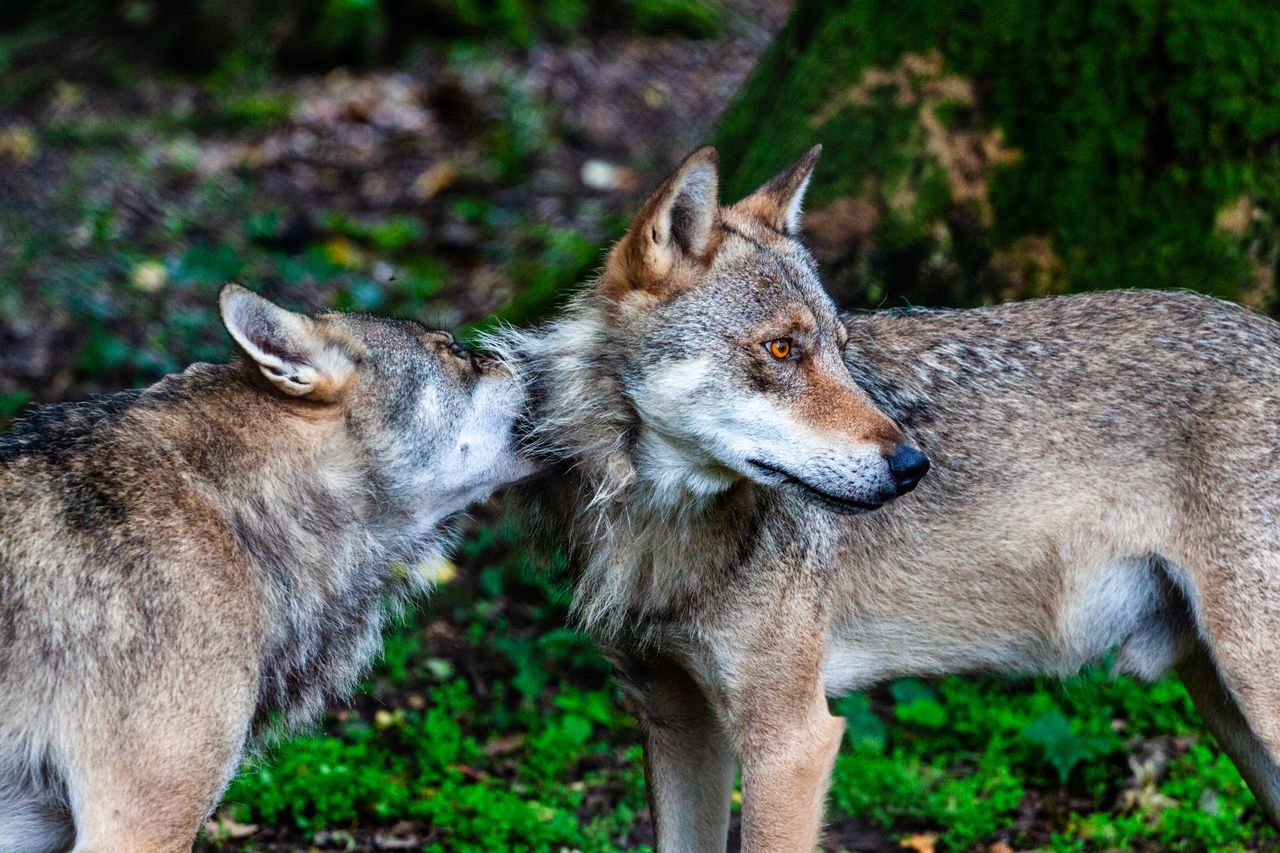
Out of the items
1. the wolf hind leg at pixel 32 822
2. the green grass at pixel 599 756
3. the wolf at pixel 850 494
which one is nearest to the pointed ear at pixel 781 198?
the wolf at pixel 850 494

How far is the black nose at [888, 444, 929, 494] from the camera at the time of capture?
4730mm

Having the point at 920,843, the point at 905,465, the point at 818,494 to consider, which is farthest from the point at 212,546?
the point at 920,843

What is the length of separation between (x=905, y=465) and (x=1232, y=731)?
2228 millimetres

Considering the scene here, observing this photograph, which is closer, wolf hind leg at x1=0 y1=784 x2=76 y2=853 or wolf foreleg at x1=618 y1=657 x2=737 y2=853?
wolf hind leg at x1=0 y1=784 x2=76 y2=853

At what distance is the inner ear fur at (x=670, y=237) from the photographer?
4801mm

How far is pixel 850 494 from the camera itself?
4766 millimetres

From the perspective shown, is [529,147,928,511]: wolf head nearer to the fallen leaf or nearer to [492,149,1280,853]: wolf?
[492,149,1280,853]: wolf

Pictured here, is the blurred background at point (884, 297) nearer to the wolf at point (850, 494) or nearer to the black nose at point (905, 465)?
the wolf at point (850, 494)

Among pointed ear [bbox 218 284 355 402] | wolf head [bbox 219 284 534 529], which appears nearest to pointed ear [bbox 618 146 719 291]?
wolf head [bbox 219 284 534 529]

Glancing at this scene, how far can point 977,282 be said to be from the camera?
7352 millimetres

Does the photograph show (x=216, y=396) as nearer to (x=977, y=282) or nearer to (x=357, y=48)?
(x=977, y=282)

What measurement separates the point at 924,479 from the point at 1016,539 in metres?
0.45

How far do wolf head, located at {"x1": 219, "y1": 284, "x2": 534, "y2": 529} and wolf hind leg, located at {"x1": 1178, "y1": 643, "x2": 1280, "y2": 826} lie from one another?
118 inches

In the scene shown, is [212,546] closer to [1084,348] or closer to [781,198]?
[781,198]
